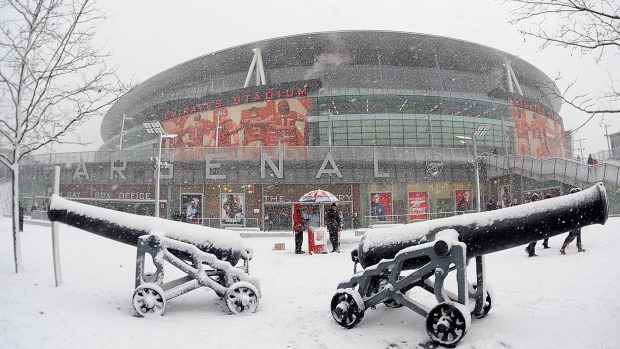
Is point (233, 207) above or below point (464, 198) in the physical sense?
below

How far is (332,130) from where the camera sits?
3297 cm

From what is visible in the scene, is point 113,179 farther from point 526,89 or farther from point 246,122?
point 526,89

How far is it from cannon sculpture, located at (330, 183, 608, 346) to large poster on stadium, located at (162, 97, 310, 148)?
27.9 meters

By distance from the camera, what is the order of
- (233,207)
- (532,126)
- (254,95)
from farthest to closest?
(532,126) → (254,95) → (233,207)

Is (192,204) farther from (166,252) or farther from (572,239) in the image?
(572,239)

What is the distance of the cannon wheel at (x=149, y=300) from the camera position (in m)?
4.87

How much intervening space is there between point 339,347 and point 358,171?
23615 millimetres

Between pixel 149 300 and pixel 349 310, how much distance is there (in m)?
2.68

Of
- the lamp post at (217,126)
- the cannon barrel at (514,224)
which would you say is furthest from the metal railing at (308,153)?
Result: the cannon barrel at (514,224)

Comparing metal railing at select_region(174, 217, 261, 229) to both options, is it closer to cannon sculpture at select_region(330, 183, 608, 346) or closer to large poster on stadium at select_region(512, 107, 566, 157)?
cannon sculpture at select_region(330, 183, 608, 346)

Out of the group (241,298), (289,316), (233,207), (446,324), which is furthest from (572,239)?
(233,207)

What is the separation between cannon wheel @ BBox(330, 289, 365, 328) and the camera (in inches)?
179

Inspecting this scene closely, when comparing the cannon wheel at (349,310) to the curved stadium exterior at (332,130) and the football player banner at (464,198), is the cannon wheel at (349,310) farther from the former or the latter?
the football player banner at (464,198)

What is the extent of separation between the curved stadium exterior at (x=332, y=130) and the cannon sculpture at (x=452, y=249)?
22.0 m
